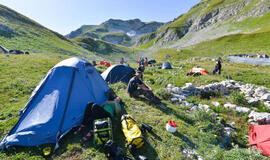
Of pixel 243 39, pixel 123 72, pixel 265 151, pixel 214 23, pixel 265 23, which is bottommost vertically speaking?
pixel 265 151

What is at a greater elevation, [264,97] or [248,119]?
[264,97]

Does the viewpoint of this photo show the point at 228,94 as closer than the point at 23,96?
No

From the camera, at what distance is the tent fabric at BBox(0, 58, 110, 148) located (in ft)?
15.1

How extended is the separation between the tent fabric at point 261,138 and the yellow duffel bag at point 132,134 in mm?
4695

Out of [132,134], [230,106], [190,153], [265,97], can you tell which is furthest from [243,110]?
[132,134]

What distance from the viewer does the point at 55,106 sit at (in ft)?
16.9

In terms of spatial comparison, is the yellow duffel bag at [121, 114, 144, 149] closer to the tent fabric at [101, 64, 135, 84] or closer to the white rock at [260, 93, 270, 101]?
the tent fabric at [101, 64, 135, 84]

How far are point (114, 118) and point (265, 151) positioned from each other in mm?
6155

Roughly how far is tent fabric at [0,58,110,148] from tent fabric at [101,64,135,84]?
16.3 feet

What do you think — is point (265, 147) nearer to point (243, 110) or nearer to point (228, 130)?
point (228, 130)

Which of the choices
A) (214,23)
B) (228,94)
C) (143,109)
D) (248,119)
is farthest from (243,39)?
(143,109)

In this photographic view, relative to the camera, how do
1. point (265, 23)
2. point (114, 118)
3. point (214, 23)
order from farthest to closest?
point (214, 23), point (265, 23), point (114, 118)

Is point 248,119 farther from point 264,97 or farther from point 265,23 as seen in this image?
point 265,23

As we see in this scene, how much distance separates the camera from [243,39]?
4891cm
